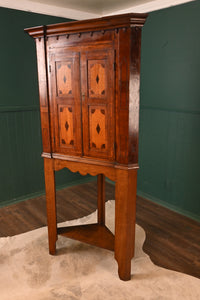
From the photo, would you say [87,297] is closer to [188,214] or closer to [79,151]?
[79,151]

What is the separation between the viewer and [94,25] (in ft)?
6.09

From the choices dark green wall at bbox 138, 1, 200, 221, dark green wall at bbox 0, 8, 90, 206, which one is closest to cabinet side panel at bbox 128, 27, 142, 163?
dark green wall at bbox 138, 1, 200, 221

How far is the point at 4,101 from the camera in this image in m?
3.32

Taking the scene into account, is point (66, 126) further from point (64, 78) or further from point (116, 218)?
point (116, 218)

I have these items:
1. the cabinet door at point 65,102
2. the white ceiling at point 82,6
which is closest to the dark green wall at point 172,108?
the white ceiling at point 82,6

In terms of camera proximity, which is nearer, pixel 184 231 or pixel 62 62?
pixel 62 62

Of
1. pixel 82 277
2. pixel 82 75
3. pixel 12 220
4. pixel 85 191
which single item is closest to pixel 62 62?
pixel 82 75

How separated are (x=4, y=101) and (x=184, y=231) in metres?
2.60

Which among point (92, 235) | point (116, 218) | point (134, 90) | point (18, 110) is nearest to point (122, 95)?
point (134, 90)

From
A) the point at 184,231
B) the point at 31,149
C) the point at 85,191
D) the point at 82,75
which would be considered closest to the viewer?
the point at 82,75

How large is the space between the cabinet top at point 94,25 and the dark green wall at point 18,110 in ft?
4.31

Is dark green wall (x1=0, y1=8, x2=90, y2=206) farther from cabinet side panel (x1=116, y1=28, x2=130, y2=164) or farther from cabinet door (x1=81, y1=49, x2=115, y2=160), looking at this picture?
cabinet side panel (x1=116, y1=28, x2=130, y2=164)

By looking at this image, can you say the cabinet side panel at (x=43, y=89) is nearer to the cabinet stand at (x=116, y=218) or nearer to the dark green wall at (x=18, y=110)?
the cabinet stand at (x=116, y=218)

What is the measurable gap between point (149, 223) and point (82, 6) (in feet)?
9.39
